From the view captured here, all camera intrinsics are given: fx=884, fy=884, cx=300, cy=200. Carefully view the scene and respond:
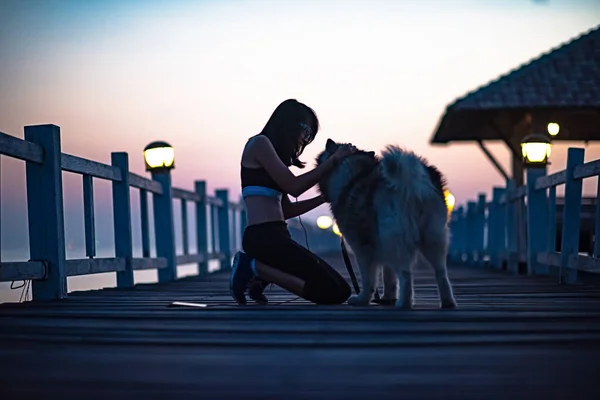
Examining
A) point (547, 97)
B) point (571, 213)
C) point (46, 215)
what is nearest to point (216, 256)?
point (571, 213)

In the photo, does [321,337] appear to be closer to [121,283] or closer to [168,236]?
[121,283]

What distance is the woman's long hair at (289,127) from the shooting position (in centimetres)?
502

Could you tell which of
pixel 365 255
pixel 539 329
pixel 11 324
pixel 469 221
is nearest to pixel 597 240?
pixel 365 255

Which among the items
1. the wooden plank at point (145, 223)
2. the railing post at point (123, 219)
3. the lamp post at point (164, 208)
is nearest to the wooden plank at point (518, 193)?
the lamp post at point (164, 208)

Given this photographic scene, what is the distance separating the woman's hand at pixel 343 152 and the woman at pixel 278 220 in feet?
0.60

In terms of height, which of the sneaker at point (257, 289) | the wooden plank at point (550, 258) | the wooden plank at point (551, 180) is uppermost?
the wooden plank at point (551, 180)

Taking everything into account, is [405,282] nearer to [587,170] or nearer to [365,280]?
[365,280]

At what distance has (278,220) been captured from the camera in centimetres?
510

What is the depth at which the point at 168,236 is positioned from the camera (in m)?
9.47

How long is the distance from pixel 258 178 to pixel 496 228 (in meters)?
9.13

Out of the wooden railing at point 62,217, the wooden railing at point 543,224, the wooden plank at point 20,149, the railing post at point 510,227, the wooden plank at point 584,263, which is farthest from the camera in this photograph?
the railing post at point 510,227

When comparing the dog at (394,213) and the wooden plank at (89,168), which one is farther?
the wooden plank at (89,168)

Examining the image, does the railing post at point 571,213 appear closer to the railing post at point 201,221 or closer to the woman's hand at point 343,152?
the woman's hand at point 343,152

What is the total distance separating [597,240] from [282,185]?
2.84 m
